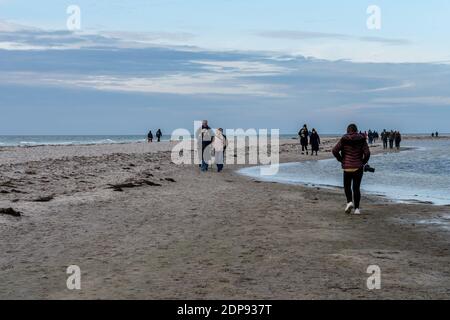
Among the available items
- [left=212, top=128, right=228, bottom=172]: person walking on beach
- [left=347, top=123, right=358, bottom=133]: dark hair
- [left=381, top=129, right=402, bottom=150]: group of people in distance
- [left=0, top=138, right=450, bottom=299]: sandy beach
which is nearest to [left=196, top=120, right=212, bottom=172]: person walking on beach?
[left=212, top=128, right=228, bottom=172]: person walking on beach

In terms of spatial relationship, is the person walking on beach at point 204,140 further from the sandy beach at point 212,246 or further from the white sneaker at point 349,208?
the white sneaker at point 349,208

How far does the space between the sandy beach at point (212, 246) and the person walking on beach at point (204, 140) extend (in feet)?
33.8

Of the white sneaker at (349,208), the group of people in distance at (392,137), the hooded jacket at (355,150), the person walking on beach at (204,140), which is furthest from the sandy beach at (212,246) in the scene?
the group of people in distance at (392,137)

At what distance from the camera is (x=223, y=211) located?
547 inches

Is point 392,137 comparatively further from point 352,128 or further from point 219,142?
point 352,128

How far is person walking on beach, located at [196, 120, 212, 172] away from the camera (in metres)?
27.4

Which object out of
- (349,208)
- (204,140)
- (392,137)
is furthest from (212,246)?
(392,137)

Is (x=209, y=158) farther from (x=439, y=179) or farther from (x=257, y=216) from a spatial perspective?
(x=257, y=216)

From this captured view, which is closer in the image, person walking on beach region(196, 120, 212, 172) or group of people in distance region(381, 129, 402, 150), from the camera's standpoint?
person walking on beach region(196, 120, 212, 172)

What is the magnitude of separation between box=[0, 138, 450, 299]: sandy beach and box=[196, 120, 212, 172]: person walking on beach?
10.3 metres

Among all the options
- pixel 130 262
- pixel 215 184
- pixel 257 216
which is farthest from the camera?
pixel 215 184

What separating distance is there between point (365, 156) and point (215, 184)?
8855 millimetres

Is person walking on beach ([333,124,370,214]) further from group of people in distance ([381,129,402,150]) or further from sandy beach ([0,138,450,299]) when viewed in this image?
group of people in distance ([381,129,402,150])
